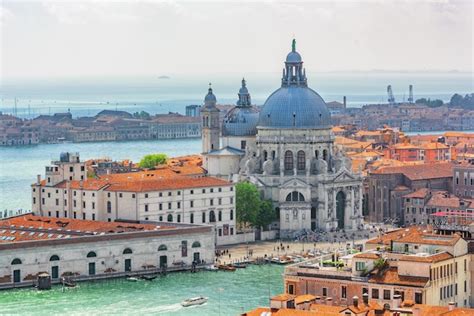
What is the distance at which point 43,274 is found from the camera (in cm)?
4344

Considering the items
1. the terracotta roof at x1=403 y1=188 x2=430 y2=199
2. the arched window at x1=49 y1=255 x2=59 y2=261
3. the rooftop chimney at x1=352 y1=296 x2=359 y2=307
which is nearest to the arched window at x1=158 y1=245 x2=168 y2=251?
the arched window at x1=49 y1=255 x2=59 y2=261

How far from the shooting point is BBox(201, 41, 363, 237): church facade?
57.9m

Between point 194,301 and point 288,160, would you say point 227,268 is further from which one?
point 288,160

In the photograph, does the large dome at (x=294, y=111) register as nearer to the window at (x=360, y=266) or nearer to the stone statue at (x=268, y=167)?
the stone statue at (x=268, y=167)

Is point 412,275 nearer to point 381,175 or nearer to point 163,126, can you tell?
point 381,175

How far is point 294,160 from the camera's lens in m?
59.5

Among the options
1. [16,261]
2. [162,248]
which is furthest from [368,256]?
[162,248]

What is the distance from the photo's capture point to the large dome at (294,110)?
2366 inches

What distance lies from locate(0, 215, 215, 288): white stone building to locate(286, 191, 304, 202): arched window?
972 centimetres

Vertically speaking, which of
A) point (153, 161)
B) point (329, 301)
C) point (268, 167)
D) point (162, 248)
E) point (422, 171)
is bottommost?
point (162, 248)

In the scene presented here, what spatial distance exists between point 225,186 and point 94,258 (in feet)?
32.0

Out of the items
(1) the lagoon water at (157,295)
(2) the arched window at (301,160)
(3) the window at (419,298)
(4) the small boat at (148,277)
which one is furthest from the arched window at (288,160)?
(3) the window at (419,298)

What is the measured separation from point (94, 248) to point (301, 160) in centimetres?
1633

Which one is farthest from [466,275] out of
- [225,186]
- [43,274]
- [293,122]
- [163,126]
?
[163,126]
